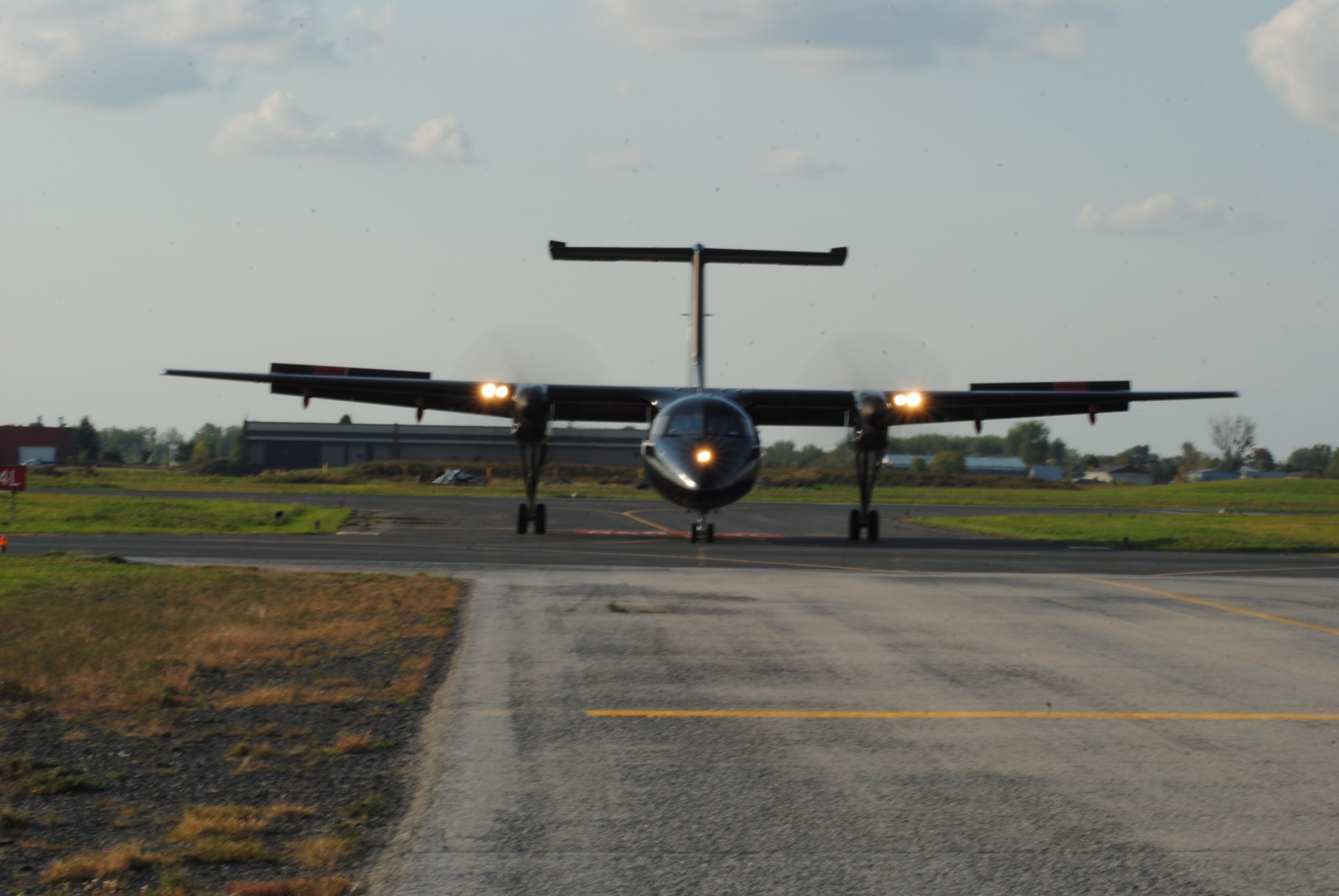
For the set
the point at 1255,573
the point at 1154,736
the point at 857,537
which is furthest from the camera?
the point at 857,537

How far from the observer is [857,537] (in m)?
32.2

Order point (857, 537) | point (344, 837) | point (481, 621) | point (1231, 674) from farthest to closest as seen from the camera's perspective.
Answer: point (857, 537), point (481, 621), point (1231, 674), point (344, 837)

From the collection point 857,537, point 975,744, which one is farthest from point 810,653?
point 857,537

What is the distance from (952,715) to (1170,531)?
104 ft

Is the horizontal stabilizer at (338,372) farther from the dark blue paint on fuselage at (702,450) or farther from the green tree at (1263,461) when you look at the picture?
the green tree at (1263,461)

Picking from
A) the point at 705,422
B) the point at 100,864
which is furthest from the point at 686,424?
the point at 100,864

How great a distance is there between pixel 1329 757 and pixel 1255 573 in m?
17.5

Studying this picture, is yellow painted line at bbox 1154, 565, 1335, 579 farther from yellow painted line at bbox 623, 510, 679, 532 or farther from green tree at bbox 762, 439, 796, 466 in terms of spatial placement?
green tree at bbox 762, 439, 796, 466

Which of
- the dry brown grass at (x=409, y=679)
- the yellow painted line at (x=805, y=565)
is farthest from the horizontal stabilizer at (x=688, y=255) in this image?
the dry brown grass at (x=409, y=679)

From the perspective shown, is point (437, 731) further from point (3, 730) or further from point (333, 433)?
point (333, 433)

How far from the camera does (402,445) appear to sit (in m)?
116

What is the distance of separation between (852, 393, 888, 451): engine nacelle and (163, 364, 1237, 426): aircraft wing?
5.0 inches

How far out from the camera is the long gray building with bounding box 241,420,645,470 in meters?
110

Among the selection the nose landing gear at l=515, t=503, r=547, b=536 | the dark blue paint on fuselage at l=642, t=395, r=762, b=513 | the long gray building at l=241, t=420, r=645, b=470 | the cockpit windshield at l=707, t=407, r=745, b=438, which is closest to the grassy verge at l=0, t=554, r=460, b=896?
the dark blue paint on fuselage at l=642, t=395, r=762, b=513
